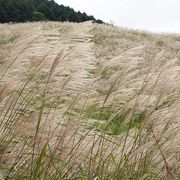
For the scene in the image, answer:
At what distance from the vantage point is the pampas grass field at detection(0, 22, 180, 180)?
13.6ft

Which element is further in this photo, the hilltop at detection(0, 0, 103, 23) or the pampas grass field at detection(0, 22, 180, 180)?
the hilltop at detection(0, 0, 103, 23)

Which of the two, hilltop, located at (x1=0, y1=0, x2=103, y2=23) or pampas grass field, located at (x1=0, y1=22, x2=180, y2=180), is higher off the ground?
pampas grass field, located at (x1=0, y1=22, x2=180, y2=180)

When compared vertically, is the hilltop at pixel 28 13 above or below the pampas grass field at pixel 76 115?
below

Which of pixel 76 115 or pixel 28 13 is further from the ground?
pixel 76 115

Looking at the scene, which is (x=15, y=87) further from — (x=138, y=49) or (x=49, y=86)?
(x=138, y=49)

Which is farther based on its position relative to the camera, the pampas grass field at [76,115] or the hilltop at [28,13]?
the hilltop at [28,13]

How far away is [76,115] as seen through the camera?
443 cm

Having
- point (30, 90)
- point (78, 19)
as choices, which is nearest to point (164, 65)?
point (30, 90)

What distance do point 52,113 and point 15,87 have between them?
42cm

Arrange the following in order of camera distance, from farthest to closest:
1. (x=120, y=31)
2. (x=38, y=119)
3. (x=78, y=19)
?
A: (x=78, y=19), (x=120, y=31), (x=38, y=119)

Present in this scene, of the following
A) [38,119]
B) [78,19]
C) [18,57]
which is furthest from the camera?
[78,19]

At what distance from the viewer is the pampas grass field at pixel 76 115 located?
13.6ft

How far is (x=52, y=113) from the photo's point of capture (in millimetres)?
4273

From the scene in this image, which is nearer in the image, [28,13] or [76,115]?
[76,115]
